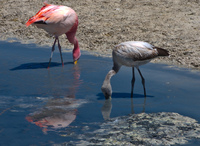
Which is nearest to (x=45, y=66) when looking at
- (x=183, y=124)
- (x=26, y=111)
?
(x=26, y=111)

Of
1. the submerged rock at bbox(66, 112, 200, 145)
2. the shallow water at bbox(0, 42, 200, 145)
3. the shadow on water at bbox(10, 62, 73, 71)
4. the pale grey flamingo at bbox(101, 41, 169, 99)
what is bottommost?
the shadow on water at bbox(10, 62, 73, 71)

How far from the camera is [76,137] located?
4172 mm

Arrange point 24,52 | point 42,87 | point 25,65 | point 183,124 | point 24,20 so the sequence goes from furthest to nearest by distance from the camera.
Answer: point 24,20, point 24,52, point 25,65, point 42,87, point 183,124

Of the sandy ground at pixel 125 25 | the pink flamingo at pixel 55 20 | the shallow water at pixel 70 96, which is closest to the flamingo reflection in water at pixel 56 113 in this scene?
the shallow water at pixel 70 96

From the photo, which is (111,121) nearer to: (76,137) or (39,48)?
(76,137)

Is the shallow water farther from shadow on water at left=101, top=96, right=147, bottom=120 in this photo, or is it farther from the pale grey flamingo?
the pale grey flamingo

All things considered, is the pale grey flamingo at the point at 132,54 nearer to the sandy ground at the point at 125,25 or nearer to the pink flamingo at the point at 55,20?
the sandy ground at the point at 125,25

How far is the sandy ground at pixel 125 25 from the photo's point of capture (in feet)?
27.0

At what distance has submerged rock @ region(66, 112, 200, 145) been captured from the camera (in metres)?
4.07

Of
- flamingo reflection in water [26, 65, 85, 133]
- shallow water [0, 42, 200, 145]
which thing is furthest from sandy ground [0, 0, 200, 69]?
flamingo reflection in water [26, 65, 85, 133]

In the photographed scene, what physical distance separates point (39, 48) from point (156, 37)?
8.60 ft

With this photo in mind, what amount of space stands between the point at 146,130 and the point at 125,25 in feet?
18.0

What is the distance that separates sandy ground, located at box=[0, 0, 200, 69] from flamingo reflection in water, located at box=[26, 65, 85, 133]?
2.68 metres

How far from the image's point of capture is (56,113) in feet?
16.2
